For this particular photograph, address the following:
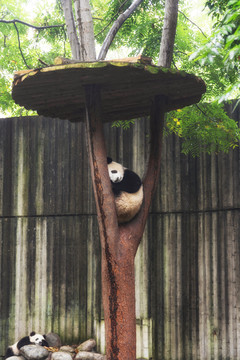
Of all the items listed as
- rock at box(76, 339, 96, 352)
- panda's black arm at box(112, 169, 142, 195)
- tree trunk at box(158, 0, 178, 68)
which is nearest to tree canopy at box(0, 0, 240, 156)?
tree trunk at box(158, 0, 178, 68)

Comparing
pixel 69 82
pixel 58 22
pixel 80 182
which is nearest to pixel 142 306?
pixel 80 182

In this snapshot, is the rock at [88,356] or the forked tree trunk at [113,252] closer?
the forked tree trunk at [113,252]

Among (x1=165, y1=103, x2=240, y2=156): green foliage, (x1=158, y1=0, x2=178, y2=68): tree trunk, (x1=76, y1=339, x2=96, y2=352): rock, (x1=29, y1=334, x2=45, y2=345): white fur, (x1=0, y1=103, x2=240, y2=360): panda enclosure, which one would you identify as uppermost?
(x1=158, y1=0, x2=178, y2=68): tree trunk

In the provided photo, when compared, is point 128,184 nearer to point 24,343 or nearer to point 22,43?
point 24,343

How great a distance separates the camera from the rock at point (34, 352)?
22.8 ft

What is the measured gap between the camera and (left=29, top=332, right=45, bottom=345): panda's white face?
7219mm

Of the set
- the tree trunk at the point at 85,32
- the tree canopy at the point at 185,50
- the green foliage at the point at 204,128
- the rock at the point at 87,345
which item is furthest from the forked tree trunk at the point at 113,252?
the rock at the point at 87,345

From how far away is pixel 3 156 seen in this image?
810 cm

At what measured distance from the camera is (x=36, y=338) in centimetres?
725

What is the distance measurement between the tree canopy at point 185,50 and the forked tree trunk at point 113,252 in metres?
0.82

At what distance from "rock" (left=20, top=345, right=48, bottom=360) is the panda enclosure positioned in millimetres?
493

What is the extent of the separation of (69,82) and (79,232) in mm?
3261

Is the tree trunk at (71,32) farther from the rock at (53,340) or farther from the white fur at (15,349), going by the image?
the white fur at (15,349)

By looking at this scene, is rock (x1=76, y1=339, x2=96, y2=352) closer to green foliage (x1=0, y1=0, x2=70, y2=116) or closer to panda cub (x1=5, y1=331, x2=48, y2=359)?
panda cub (x1=5, y1=331, x2=48, y2=359)
